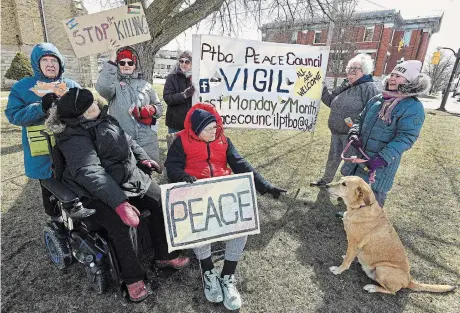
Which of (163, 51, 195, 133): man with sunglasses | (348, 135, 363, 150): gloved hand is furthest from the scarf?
(163, 51, 195, 133): man with sunglasses

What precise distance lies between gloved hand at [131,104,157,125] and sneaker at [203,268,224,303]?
1734 millimetres

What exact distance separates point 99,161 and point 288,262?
6.71ft

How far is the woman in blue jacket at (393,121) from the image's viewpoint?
2.49 m

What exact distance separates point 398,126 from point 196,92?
219 centimetres

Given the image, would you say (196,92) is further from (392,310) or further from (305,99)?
(392,310)

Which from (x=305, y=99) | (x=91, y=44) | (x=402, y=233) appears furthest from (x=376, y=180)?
(x=91, y=44)

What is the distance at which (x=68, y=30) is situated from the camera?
2830 mm

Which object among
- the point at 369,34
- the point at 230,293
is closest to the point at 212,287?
the point at 230,293

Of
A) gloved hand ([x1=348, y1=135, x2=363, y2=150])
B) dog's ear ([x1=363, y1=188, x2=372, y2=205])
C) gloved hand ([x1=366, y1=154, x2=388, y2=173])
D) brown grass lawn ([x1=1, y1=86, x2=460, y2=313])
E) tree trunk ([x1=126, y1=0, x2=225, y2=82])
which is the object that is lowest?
brown grass lawn ([x1=1, y1=86, x2=460, y2=313])

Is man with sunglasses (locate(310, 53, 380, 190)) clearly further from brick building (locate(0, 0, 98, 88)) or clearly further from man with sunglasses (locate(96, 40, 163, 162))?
brick building (locate(0, 0, 98, 88))

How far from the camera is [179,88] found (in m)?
3.70

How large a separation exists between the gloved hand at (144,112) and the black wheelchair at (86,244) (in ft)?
2.87

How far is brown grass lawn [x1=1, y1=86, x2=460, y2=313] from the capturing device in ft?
7.16

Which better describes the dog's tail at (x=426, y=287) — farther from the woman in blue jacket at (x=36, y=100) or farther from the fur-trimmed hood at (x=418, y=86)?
the woman in blue jacket at (x=36, y=100)
